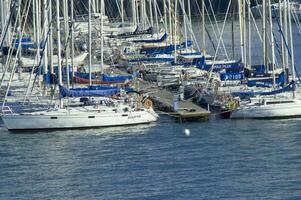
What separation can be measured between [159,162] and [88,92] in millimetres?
8024

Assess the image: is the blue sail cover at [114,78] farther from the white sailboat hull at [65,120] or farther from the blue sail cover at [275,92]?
the white sailboat hull at [65,120]

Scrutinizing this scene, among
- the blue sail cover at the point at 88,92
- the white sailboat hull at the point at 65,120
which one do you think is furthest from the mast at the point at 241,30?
the white sailboat hull at the point at 65,120

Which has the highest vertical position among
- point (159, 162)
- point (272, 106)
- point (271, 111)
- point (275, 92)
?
point (275, 92)

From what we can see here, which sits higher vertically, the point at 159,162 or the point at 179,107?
the point at 179,107

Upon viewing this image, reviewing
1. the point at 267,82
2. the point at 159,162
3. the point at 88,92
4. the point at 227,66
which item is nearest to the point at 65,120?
the point at 88,92

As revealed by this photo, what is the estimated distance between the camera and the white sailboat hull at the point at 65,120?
43875 millimetres

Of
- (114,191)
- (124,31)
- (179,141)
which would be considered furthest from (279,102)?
(124,31)

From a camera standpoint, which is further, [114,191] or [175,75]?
[175,75]

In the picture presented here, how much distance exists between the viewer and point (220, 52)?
71438mm

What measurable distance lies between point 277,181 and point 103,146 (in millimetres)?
8529

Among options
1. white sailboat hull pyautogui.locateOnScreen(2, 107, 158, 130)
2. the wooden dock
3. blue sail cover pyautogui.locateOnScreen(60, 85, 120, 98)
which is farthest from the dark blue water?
blue sail cover pyautogui.locateOnScreen(60, 85, 120, 98)

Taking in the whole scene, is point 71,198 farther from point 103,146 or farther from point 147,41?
point 147,41

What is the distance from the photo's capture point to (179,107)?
1882 inches

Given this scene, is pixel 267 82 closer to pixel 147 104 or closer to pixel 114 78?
pixel 147 104
